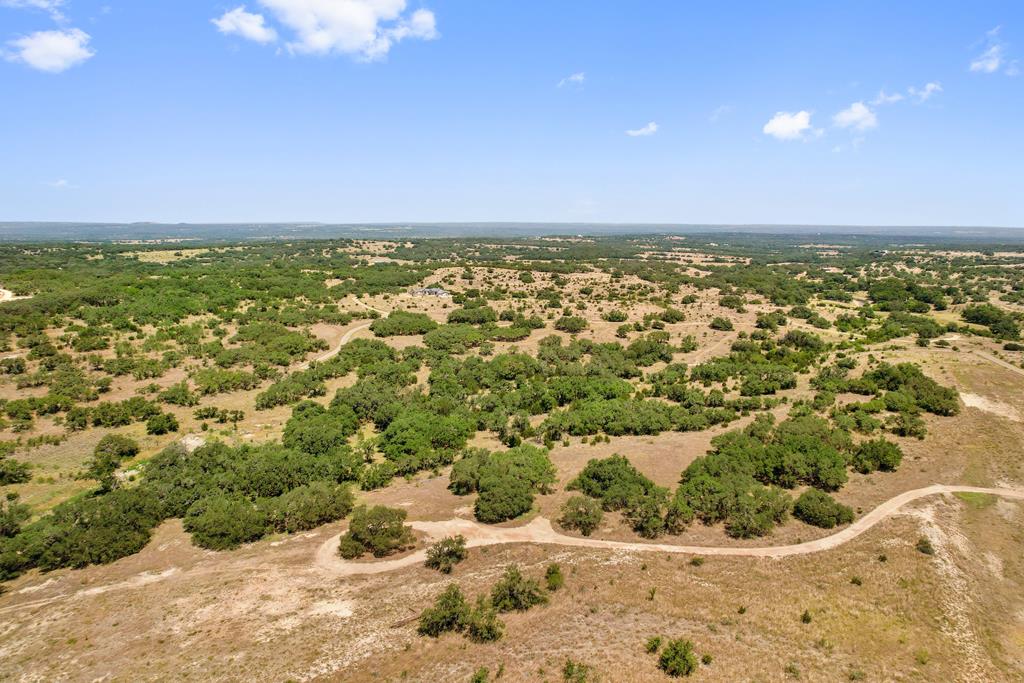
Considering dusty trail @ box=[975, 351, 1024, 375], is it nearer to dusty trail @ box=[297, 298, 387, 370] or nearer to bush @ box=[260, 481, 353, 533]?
bush @ box=[260, 481, 353, 533]

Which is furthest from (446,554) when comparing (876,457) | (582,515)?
(876,457)

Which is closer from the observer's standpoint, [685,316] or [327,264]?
[685,316]

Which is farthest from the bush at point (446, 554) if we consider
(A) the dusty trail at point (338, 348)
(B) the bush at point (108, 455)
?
(A) the dusty trail at point (338, 348)

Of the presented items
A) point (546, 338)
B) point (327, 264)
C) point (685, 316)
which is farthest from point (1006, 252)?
point (327, 264)

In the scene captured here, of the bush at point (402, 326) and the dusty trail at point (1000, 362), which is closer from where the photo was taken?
the dusty trail at point (1000, 362)

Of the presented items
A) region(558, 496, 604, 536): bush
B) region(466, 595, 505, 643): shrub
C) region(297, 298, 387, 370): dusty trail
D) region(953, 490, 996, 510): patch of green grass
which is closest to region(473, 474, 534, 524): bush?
region(558, 496, 604, 536): bush

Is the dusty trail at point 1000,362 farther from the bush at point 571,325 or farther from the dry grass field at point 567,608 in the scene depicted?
the bush at point 571,325

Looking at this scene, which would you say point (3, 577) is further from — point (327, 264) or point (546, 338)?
point (327, 264)
